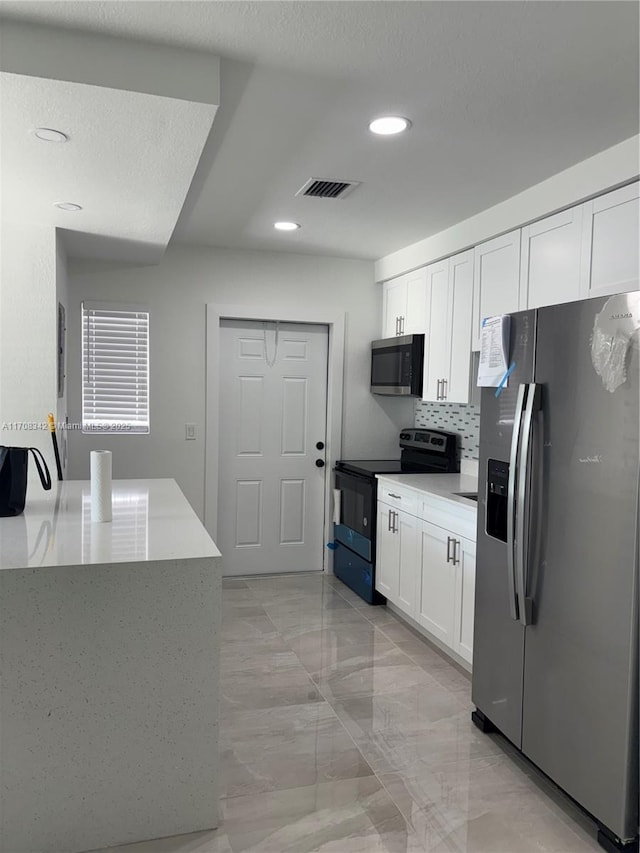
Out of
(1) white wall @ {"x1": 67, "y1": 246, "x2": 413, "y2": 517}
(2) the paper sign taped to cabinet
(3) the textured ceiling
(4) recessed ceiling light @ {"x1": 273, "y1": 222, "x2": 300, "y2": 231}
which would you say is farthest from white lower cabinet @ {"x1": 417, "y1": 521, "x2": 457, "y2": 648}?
(4) recessed ceiling light @ {"x1": 273, "y1": 222, "x2": 300, "y2": 231}

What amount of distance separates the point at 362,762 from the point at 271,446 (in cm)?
274

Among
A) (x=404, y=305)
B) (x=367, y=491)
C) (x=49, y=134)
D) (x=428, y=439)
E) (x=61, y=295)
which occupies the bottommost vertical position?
(x=367, y=491)

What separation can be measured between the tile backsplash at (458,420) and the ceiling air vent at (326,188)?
1.67m

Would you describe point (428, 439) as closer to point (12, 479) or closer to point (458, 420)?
point (458, 420)

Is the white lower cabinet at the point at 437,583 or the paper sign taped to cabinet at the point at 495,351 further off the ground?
the paper sign taped to cabinet at the point at 495,351

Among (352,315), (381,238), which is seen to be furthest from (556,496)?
(352,315)

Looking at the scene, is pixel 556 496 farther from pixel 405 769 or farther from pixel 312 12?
pixel 312 12

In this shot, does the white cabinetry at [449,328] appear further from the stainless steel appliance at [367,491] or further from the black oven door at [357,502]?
the black oven door at [357,502]

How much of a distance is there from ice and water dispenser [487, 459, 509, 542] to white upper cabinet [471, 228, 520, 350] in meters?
0.97

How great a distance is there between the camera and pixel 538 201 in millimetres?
3078

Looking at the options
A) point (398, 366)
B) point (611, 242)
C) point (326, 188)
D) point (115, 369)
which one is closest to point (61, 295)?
point (115, 369)

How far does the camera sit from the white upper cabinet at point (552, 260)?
9.37 ft

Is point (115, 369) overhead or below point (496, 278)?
below

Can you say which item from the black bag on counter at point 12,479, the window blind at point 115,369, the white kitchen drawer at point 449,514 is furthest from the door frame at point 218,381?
the black bag on counter at point 12,479
